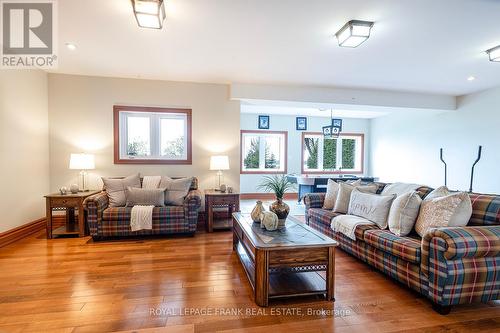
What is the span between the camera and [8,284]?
7.73ft

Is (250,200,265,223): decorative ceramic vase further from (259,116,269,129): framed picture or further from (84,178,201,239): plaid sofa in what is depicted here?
(259,116,269,129): framed picture

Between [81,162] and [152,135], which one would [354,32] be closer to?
[152,135]

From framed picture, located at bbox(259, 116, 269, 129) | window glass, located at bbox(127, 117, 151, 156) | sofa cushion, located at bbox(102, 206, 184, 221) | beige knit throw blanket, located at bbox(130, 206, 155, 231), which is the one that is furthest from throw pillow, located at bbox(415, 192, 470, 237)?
framed picture, located at bbox(259, 116, 269, 129)

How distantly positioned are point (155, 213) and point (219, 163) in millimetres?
1292

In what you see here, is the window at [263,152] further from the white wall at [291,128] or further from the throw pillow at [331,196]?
the throw pillow at [331,196]

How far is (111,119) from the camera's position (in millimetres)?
4359

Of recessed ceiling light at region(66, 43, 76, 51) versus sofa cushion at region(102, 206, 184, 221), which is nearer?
recessed ceiling light at region(66, 43, 76, 51)

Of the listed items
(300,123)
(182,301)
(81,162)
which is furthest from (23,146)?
(300,123)

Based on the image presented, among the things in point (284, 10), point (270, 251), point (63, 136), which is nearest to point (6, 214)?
point (63, 136)

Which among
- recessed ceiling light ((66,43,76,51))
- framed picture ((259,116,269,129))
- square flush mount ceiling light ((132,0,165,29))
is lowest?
framed picture ((259,116,269,129))

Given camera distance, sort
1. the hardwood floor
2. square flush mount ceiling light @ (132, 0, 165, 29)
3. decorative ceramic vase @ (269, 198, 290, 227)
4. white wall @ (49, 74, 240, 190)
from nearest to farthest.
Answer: the hardwood floor → square flush mount ceiling light @ (132, 0, 165, 29) → decorative ceramic vase @ (269, 198, 290, 227) → white wall @ (49, 74, 240, 190)

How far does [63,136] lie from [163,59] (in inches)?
89.0

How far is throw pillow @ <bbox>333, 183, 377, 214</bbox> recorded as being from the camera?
3.48 m

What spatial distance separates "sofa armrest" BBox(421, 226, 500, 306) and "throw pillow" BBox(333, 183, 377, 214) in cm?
149
